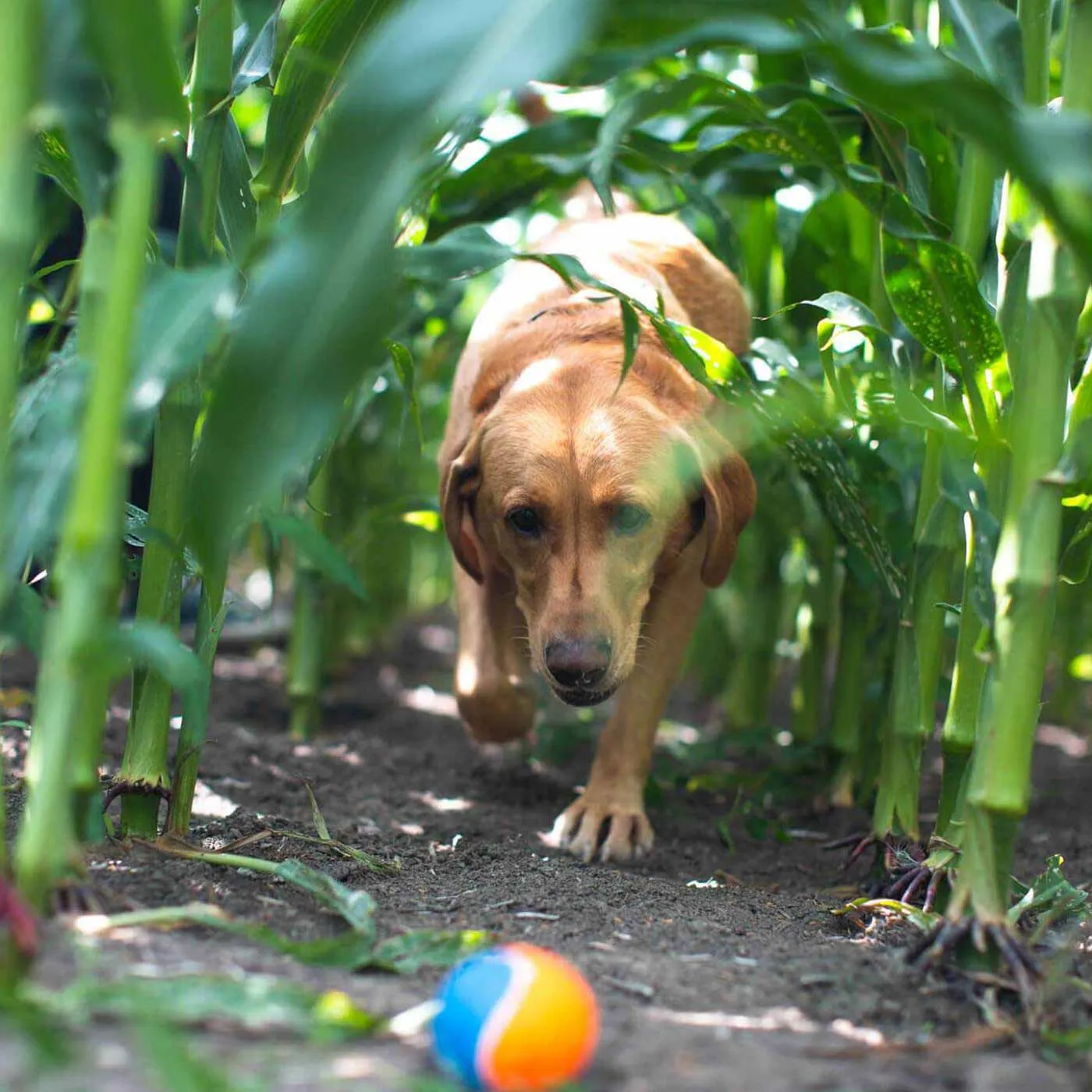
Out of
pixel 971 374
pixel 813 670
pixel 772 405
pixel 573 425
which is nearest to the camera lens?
pixel 971 374

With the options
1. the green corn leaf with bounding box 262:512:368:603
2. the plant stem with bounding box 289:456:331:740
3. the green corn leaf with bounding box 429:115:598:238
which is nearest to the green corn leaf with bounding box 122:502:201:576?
the green corn leaf with bounding box 262:512:368:603

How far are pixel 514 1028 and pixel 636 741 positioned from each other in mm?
1644

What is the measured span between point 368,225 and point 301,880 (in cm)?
94

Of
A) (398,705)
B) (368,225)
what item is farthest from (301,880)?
(398,705)

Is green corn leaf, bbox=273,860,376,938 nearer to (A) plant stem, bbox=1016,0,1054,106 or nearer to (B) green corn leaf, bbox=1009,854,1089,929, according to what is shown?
(B) green corn leaf, bbox=1009,854,1089,929

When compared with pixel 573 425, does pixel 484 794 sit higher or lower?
lower

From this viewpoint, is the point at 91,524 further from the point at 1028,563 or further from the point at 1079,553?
the point at 1079,553

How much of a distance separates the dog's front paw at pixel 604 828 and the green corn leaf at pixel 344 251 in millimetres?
1614

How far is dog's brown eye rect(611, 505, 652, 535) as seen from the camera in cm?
250

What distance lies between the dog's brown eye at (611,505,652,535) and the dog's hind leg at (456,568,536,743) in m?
0.46

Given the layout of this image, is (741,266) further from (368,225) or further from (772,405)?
(368,225)

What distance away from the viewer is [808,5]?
1.32m

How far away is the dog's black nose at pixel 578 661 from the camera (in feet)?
7.66

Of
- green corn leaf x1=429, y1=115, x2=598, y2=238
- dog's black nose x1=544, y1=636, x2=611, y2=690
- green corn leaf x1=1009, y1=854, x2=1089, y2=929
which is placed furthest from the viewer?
green corn leaf x1=429, y1=115, x2=598, y2=238
